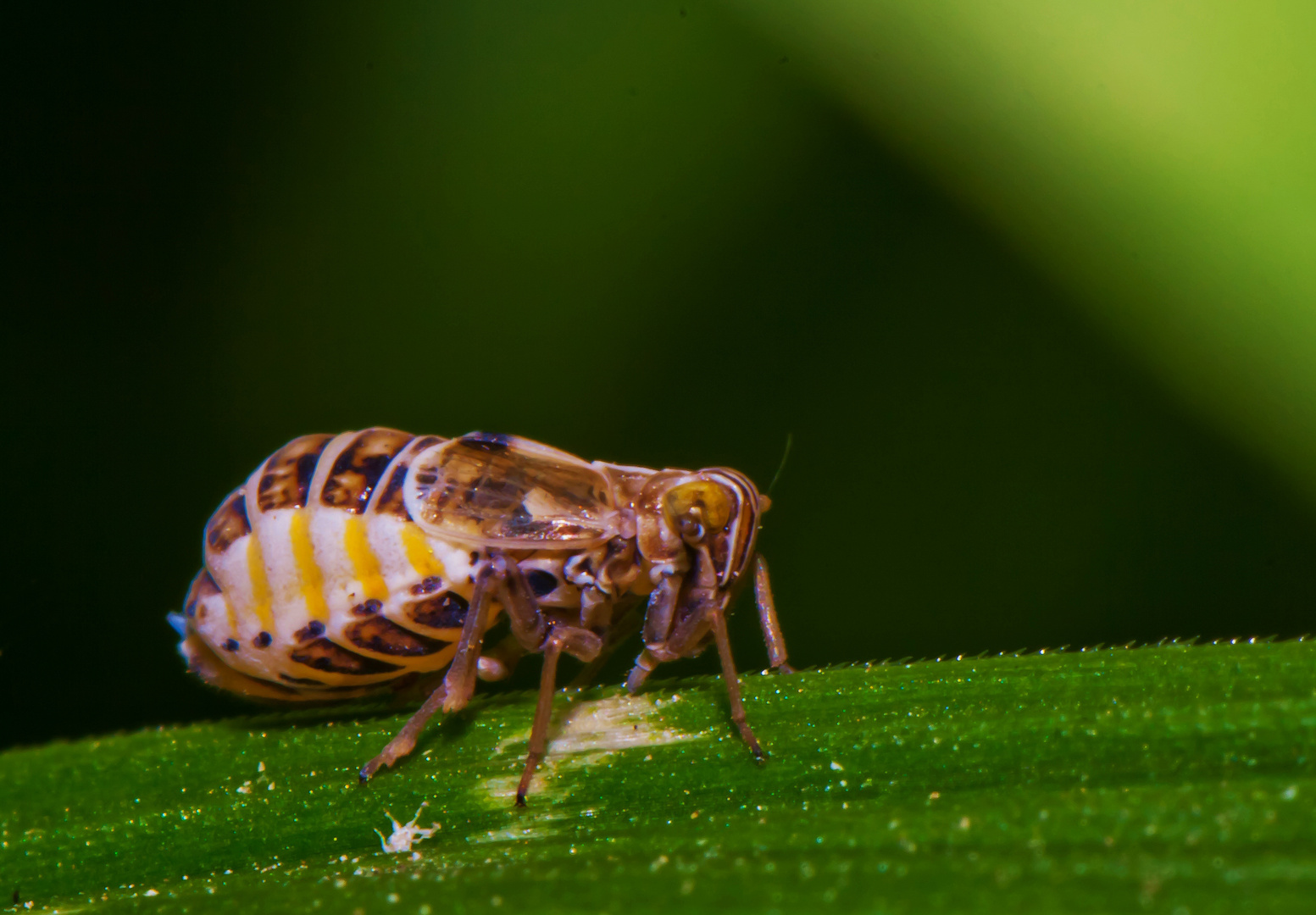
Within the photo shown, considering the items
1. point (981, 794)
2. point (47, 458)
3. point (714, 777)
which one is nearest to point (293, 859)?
point (714, 777)

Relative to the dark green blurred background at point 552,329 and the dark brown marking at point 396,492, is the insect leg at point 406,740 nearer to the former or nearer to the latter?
the dark brown marking at point 396,492

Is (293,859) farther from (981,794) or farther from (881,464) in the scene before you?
(881,464)

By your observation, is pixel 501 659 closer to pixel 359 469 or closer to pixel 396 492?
pixel 396 492

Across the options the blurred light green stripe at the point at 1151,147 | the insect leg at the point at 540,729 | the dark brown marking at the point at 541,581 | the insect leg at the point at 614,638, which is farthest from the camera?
the insect leg at the point at 614,638

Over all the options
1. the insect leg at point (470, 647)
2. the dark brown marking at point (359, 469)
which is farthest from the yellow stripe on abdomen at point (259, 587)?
the insect leg at point (470, 647)

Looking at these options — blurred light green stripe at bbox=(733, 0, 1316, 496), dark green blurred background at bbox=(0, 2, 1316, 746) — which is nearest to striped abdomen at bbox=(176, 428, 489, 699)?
dark green blurred background at bbox=(0, 2, 1316, 746)

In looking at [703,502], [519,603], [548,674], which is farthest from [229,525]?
[703,502]

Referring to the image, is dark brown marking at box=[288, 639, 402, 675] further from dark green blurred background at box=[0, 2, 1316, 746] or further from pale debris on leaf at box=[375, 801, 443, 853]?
dark green blurred background at box=[0, 2, 1316, 746]
